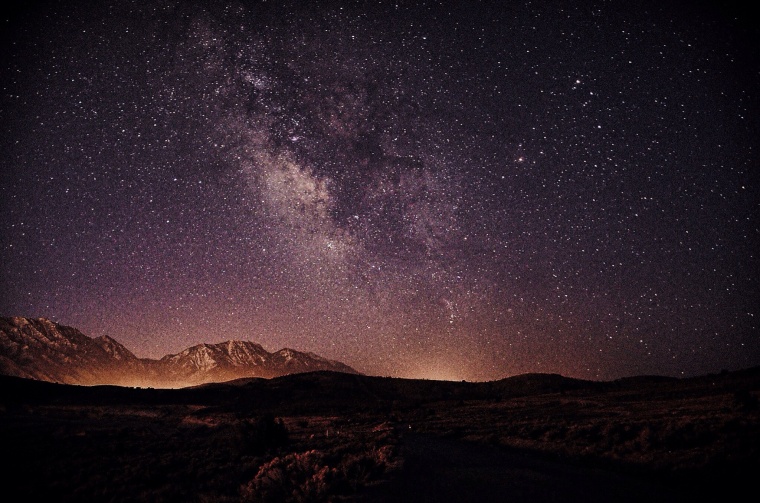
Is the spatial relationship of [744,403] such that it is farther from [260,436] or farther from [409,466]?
[260,436]

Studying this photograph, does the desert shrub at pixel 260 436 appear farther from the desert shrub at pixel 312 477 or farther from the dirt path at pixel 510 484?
the dirt path at pixel 510 484

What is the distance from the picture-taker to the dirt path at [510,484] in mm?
8789

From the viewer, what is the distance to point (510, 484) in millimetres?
9711


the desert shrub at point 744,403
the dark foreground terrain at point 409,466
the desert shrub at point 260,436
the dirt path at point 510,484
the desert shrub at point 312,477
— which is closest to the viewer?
the dirt path at point 510,484

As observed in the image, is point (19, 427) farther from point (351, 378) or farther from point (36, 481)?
point (351, 378)

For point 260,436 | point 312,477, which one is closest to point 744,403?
point 312,477

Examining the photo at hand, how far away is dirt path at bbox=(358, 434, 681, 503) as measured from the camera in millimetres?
8789

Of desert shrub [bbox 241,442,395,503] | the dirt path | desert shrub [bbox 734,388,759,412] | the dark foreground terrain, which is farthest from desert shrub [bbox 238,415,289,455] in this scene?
desert shrub [bbox 734,388,759,412]

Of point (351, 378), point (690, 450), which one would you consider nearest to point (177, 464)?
point (690, 450)

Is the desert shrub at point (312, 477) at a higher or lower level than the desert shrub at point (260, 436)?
higher

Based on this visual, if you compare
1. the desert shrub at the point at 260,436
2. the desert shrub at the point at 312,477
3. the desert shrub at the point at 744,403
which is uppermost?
the desert shrub at the point at 744,403

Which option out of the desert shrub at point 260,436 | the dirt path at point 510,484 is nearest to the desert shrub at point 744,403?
the dirt path at point 510,484

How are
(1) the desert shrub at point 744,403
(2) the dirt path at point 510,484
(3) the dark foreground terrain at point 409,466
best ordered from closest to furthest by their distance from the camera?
(2) the dirt path at point 510,484 → (3) the dark foreground terrain at point 409,466 → (1) the desert shrub at point 744,403

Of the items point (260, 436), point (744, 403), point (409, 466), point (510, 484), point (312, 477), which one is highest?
point (744, 403)
